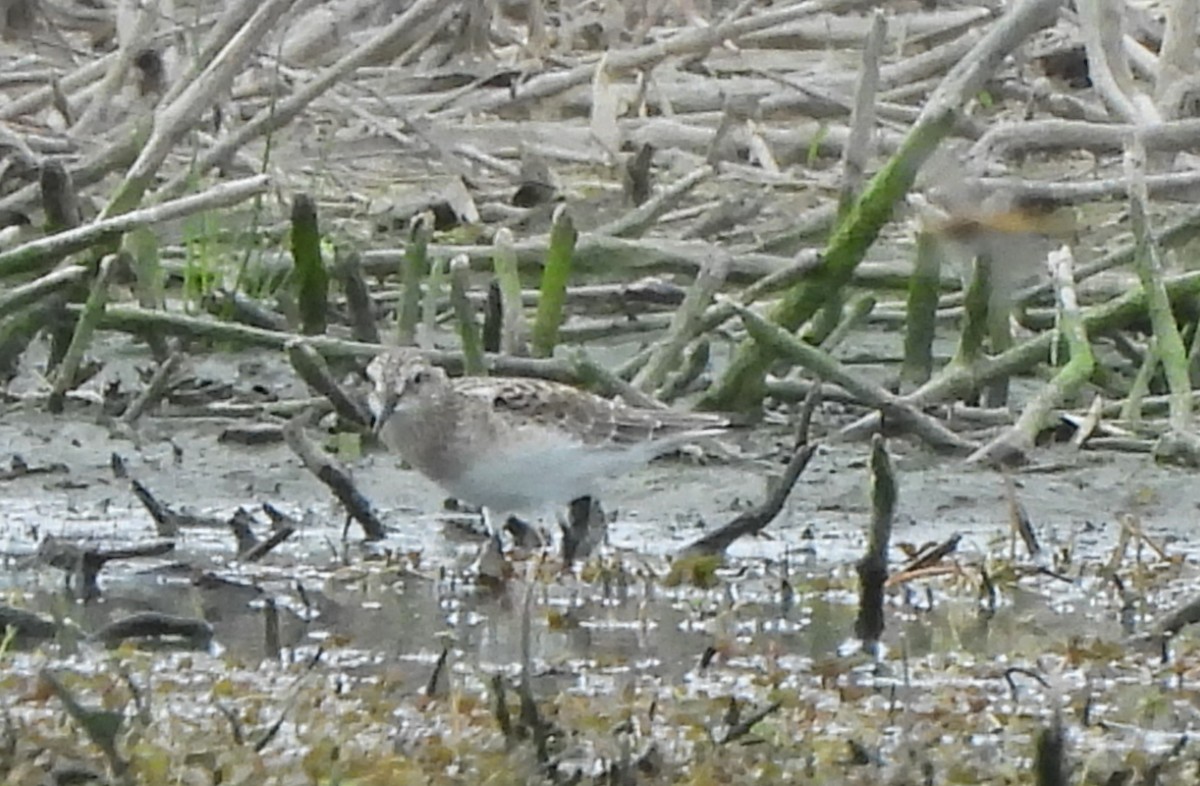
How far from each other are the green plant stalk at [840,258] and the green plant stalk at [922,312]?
21 cm

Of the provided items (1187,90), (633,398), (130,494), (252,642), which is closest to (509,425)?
(633,398)

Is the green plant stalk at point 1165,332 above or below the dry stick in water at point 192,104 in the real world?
below

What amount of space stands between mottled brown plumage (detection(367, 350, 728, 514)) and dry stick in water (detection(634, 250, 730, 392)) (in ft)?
1.47

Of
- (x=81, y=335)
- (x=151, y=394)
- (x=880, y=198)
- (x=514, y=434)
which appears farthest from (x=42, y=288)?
(x=880, y=198)

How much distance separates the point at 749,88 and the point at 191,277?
371 cm

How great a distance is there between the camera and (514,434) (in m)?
6.03

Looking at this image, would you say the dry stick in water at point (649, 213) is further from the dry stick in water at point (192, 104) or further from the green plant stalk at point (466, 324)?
the dry stick in water at point (192, 104)

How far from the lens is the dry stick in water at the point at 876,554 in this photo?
15.1 feet

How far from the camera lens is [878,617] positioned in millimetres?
4906

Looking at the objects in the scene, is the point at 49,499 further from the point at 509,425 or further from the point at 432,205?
the point at 432,205

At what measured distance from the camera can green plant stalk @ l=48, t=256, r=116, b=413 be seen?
6.41 metres

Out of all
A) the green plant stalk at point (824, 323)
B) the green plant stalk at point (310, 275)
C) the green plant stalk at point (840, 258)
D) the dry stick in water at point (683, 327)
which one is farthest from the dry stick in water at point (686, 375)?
the green plant stalk at point (310, 275)

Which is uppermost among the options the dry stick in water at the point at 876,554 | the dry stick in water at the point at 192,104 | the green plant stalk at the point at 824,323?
the dry stick in water at the point at 192,104

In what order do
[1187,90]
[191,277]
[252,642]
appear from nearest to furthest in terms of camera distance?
1. [252,642]
2. [191,277]
3. [1187,90]
